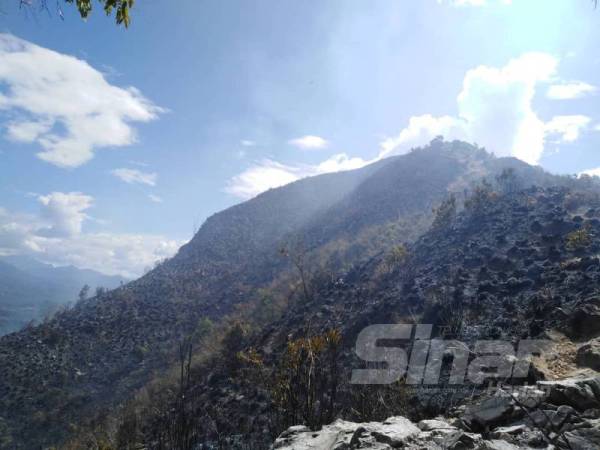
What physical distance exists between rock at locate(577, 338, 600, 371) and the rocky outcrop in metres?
2.21

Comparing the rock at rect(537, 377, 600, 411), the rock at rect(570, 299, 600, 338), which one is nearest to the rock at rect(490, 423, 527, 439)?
the rock at rect(537, 377, 600, 411)

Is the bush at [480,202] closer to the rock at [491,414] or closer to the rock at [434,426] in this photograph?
the rock at [491,414]

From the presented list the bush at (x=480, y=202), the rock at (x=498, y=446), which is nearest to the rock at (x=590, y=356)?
the rock at (x=498, y=446)

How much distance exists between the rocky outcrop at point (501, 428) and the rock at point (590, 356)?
2.21 meters

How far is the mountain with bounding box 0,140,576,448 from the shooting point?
23875 mm

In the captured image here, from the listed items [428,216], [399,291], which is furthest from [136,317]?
[428,216]

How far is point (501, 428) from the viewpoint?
4512 mm

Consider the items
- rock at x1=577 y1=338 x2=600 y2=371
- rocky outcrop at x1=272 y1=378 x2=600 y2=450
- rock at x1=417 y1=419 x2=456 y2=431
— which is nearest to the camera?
rocky outcrop at x1=272 y1=378 x2=600 y2=450

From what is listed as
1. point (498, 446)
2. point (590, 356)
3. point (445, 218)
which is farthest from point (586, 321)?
point (445, 218)

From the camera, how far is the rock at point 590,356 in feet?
22.7

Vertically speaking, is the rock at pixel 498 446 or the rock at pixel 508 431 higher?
the rock at pixel 498 446

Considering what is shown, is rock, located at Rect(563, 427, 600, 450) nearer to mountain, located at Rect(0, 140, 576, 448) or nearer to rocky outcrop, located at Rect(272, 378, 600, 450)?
rocky outcrop, located at Rect(272, 378, 600, 450)

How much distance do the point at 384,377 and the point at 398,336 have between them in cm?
448

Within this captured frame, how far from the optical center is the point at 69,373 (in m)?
27.7
